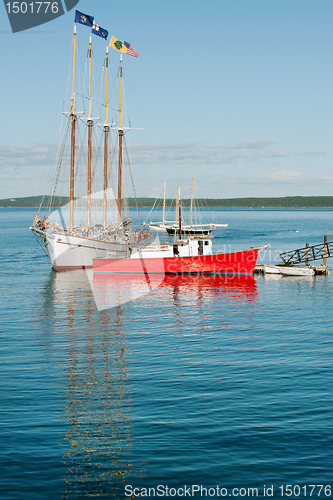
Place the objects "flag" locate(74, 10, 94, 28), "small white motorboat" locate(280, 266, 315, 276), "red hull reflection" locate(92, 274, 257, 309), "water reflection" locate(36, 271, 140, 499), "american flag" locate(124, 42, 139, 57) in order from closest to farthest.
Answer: "water reflection" locate(36, 271, 140, 499) → "red hull reflection" locate(92, 274, 257, 309) → "small white motorboat" locate(280, 266, 315, 276) → "flag" locate(74, 10, 94, 28) → "american flag" locate(124, 42, 139, 57)

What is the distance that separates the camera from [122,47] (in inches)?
2461

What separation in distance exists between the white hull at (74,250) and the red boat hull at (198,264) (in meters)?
4.93

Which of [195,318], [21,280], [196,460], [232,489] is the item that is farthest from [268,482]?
[21,280]

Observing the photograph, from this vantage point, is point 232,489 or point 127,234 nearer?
point 232,489

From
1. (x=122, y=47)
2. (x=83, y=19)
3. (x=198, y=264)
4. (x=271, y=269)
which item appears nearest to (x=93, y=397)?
(x=198, y=264)

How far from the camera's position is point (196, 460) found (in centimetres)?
1333

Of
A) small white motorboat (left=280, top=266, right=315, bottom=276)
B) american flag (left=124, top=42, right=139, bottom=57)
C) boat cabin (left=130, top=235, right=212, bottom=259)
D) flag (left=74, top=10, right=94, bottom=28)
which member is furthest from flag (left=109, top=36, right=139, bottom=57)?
small white motorboat (left=280, top=266, right=315, bottom=276)

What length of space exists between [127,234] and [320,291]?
94.0ft

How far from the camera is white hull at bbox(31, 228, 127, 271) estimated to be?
5628 cm

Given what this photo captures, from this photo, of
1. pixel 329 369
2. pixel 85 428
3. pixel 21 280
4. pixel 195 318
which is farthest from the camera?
pixel 21 280

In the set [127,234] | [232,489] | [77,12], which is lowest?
[232,489]

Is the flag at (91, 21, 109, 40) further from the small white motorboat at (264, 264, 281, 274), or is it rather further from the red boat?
the small white motorboat at (264, 264, 281, 274)

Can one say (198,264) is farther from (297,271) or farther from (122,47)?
(122,47)

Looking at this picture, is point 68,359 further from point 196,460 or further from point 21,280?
point 21,280
